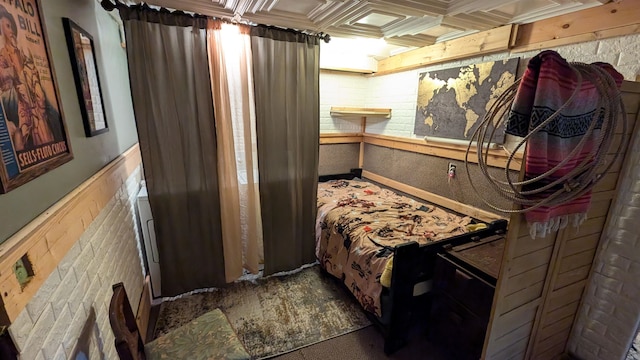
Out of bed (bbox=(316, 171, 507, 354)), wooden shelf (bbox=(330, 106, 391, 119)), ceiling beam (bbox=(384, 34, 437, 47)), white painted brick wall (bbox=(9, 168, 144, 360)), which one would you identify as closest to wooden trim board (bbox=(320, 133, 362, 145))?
wooden shelf (bbox=(330, 106, 391, 119))

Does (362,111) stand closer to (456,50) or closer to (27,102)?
(456,50)

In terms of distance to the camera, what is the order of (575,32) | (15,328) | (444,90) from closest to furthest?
(15,328) < (575,32) < (444,90)

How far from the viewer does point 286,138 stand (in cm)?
234

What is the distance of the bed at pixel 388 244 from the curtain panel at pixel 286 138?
302mm

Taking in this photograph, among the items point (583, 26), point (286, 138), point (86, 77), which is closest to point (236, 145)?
point (286, 138)

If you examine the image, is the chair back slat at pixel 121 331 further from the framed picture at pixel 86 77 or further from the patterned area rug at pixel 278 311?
the patterned area rug at pixel 278 311

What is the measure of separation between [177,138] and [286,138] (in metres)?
0.84

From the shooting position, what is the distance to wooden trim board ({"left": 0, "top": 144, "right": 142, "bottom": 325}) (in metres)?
0.66

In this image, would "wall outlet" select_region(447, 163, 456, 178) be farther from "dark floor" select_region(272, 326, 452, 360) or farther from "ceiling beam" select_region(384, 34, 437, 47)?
"dark floor" select_region(272, 326, 452, 360)

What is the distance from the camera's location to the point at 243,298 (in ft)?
7.61

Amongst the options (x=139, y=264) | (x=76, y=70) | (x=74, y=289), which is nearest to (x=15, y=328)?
(x=74, y=289)

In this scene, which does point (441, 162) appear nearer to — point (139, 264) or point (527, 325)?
point (527, 325)

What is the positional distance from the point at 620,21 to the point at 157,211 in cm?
321

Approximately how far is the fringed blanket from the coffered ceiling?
3.08ft
